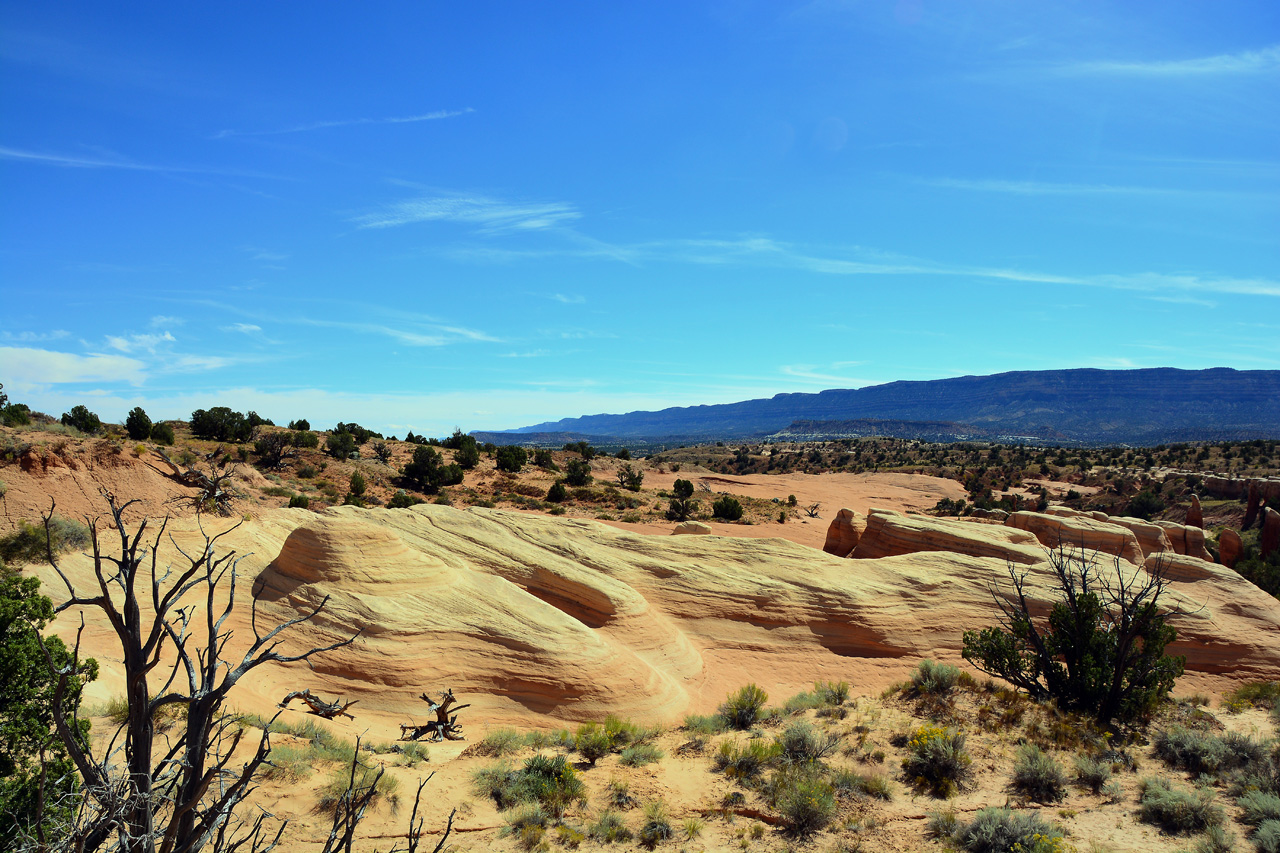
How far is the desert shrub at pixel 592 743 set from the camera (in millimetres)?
10852

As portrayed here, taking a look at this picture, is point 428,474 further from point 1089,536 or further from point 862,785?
point 862,785

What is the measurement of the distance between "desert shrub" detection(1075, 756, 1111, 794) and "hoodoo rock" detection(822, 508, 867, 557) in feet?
40.8

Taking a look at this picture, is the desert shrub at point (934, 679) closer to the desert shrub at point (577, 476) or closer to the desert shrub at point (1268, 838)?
the desert shrub at point (1268, 838)

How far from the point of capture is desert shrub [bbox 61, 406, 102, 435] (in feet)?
101

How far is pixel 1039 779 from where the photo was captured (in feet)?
32.0

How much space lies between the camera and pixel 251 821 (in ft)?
25.6

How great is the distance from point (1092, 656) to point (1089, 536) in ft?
31.0

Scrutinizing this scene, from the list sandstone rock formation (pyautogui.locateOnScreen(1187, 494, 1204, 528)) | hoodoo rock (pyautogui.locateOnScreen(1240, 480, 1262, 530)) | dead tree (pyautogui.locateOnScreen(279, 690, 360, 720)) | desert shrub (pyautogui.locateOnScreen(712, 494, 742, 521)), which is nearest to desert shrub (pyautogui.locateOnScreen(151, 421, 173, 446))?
desert shrub (pyautogui.locateOnScreen(712, 494, 742, 521))

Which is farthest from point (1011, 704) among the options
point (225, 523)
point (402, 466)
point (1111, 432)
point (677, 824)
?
point (1111, 432)

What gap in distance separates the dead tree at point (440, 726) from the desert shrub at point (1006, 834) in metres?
7.90

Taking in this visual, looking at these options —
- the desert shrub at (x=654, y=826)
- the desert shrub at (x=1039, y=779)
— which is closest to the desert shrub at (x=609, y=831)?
the desert shrub at (x=654, y=826)

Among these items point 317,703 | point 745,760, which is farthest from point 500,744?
point 317,703

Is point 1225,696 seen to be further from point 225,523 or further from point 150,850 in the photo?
point 225,523

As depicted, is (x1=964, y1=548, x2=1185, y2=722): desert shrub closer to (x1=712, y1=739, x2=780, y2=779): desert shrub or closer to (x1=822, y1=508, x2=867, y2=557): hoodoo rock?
(x1=712, y1=739, x2=780, y2=779): desert shrub
